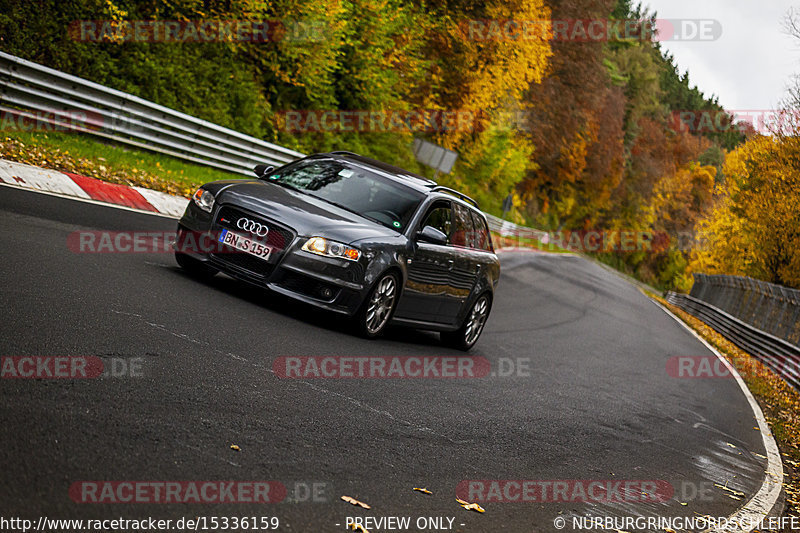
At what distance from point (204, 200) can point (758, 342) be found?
65.4ft

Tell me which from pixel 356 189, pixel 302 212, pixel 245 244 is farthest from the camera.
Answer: pixel 356 189

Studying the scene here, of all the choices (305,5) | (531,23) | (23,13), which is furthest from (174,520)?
(531,23)

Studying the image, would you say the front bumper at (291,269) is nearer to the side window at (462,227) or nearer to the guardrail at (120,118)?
the side window at (462,227)

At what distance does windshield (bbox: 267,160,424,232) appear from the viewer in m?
10.1

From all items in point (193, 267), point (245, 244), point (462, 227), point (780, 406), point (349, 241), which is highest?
point (462, 227)

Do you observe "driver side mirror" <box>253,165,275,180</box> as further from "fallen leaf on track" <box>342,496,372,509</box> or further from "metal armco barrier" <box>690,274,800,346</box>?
"metal armco barrier" <box>690,274,800,346</box>

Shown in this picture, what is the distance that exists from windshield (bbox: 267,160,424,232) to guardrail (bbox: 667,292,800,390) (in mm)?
11641

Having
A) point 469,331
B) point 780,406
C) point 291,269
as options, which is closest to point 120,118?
point 469,331

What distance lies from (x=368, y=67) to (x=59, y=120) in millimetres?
14477

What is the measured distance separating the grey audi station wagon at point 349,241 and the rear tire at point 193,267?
0.05 ft

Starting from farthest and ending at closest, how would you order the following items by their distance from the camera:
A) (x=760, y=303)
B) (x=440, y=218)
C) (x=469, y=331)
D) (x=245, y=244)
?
(x=760, y=303) → (x=469, y=331) → (x=440, y=218) → (x=245, y=244)

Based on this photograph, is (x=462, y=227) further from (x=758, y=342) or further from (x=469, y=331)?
(x=758, y=342)

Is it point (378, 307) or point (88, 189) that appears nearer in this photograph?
point (378, 307)

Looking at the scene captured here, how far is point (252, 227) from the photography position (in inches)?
360
